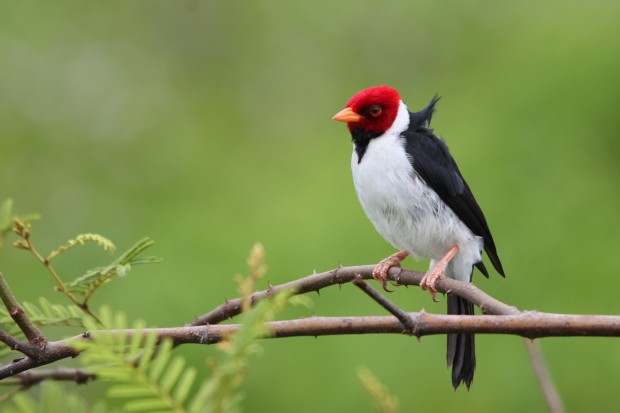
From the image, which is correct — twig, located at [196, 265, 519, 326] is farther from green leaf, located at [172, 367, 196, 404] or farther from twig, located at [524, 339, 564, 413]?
green leaf, located at [172, 367, 196, 404]

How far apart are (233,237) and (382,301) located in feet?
11.4

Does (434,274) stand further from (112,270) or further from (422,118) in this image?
(112,270)

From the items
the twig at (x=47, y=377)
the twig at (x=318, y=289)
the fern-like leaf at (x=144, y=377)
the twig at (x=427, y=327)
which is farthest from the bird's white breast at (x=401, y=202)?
the fern-like leaf at (x=144, y=377)

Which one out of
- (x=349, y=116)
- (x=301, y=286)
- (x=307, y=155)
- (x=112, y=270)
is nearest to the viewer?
(x=112, y=270)

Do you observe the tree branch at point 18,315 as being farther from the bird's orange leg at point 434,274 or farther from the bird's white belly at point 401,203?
the bird's white belly at point 401,203

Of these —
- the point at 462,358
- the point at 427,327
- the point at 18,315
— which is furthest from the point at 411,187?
the point at 18,315

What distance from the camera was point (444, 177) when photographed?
2.92 metres

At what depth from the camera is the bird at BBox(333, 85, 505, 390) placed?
287 centimetres

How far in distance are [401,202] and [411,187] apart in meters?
0.06

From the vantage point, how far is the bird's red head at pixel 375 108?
9.85 feet

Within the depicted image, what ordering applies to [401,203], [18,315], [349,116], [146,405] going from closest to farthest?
[146,405] → [18,315] → [401,203] → [349,116]

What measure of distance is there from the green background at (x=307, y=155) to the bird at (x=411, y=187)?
627 millimetres

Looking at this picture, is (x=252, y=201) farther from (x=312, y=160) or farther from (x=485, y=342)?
(x=485, y=342)

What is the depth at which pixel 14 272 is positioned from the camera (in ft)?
15.3
